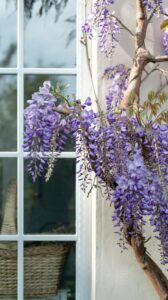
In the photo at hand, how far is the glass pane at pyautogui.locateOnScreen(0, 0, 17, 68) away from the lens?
11.1ft

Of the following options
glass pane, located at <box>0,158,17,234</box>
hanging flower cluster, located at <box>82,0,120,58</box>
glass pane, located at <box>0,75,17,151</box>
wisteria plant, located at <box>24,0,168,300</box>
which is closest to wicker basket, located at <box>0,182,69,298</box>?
glass pane, located at <box>0,158,17,234</box>

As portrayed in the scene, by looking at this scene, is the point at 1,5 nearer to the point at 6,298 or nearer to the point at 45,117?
the point at 45,117

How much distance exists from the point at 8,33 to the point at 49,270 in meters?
1.33

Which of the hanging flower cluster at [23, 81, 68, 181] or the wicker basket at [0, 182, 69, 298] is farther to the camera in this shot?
the wicker basket at [0, 182, 69, 298]

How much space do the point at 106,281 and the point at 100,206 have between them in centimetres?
40

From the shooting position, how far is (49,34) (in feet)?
11.1

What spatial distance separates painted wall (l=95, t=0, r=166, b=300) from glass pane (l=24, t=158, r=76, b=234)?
0.23 meters

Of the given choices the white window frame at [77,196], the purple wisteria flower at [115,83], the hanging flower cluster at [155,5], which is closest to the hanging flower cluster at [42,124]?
the purple wisteria flower at [115,83]

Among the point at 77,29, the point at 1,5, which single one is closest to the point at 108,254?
the point at 77,29

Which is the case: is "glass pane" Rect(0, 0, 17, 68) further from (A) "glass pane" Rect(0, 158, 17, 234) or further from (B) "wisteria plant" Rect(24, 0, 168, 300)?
(B) "wisteria plant" Rect(24, 0, 168, 300)

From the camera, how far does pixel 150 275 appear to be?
9.82ft

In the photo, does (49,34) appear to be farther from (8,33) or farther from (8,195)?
(8,195)

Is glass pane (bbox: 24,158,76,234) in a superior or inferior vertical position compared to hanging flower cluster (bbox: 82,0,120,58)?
inferior

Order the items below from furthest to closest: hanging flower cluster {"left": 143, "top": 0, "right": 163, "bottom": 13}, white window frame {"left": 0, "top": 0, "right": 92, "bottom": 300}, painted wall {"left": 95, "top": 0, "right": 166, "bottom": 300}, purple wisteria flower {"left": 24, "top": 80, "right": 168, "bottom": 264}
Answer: white window frame {"left": 0, "top": 0, "right": 92, "bottom": 300} → painted wall {"left": 95, "top": 0, "right": 166, "bottom": 300} → hanging flower cluster {"left": 143, "top": 0, "right": 163, "bottom": 13} → purple wisteria flower {"left": 24, "top": 80, "right": 168, "bottom": 264}
